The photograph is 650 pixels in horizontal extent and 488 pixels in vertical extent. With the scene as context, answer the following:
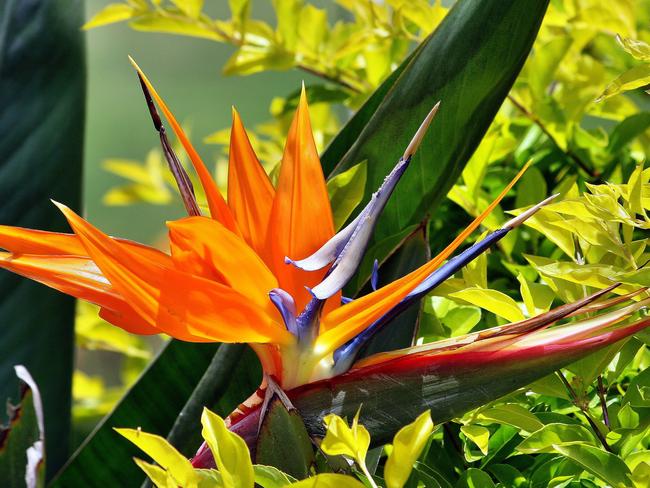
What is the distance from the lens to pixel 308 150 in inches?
15.8

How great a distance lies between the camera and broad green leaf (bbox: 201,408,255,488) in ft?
0.97

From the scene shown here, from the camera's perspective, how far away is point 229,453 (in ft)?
0.99

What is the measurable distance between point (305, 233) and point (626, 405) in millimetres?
156

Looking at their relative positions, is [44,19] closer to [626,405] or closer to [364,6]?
[364,6]

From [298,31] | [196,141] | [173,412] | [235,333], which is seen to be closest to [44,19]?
[298,31]

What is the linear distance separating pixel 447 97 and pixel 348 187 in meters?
0.07

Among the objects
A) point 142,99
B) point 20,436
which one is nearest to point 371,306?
point 20,436

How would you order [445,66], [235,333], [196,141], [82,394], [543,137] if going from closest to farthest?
[235,333] < [445,66] < [543,137] < [82,394] < [196,141]

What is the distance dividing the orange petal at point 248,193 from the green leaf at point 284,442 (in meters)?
0.09

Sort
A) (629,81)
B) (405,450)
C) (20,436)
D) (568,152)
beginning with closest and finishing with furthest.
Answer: (405,450)
(629,81)
(20,436)
(568,152)

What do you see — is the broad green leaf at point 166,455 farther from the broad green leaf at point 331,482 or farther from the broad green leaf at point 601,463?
the broad green leaf at point 601,463

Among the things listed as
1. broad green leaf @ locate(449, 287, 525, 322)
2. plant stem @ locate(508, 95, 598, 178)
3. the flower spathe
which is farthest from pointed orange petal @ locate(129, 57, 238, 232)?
plant stem @ locate(508, 95, 598, 178)

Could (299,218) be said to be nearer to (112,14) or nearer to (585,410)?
(585,410)

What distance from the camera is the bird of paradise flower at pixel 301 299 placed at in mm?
344
